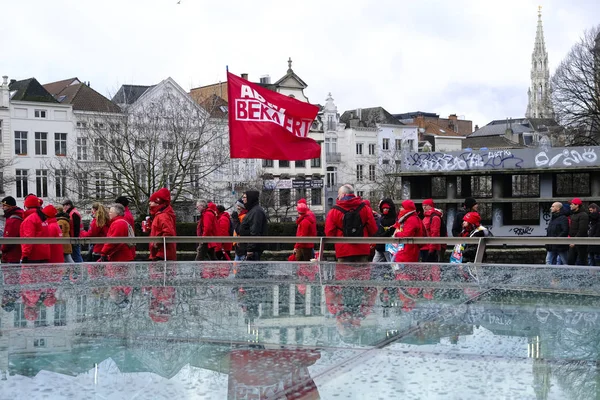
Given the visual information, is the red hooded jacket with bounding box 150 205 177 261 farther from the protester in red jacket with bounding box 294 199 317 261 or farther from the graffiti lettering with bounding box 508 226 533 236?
the graffiti lettering with bounding box 508 226 533 236

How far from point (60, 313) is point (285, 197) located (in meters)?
60.5

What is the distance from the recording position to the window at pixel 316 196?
7688cm

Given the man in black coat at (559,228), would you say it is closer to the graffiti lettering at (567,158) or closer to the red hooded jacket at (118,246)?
the red hooded jacket at (118,246)

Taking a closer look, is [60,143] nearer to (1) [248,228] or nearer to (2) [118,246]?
(1) [248,228]

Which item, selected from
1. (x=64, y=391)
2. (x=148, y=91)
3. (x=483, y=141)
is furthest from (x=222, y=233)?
(x=483, y=141)

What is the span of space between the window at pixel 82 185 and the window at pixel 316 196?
35.9 meters

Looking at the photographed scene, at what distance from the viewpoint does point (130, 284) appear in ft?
34.1

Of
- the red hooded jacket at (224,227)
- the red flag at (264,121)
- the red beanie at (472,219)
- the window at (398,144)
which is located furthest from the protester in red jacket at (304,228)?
the window at (398,144)

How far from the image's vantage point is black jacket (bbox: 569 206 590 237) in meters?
16.5

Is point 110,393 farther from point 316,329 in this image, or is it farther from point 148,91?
point 148,91

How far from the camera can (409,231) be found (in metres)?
12.5

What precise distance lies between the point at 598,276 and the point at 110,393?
6.95 metres

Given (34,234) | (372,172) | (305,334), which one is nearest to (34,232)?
(34,234)

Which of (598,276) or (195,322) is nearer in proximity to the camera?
(195,322)
